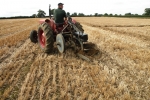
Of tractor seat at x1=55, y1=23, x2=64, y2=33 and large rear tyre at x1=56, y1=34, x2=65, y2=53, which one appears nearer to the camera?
large rear tyre at x1=56, y1=34, x2=65, y2=53

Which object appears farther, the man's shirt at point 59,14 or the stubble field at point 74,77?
the man's shirt at point 59,14

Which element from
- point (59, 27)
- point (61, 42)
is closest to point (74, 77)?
point (61, 42)

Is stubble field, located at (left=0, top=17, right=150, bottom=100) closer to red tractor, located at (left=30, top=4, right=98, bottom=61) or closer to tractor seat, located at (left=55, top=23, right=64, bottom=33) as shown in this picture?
red tractor, located at (left=30, top=4, right=98, bottom=61)

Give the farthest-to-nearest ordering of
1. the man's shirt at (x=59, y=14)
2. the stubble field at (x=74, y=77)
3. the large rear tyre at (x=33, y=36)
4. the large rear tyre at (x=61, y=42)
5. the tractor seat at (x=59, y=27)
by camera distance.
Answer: the large rear tyre at (x=33, y=36) → the tractor seat at (x=59, y=27) → the man's shirt at (x=59, y=14) → the large rear tyre at (x=61, y=42) → the stubble field at (x=74, y=77)

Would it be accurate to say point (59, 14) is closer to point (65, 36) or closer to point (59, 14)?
point (59, 14)

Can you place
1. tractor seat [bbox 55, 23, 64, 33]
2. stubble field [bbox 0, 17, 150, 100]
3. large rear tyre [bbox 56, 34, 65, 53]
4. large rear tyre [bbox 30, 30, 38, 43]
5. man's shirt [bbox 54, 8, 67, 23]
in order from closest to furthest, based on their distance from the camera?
stubble field [bbox 0, 17, 150, 100]
large rear tyre [bbox 56, 34, 65, 53]
man's shirt [bbox 54, 8, 67, 23]
tractor seat [bbox 55, 23, 64, 33]
large rear tyre [bbox 30, 30, 38, 43]

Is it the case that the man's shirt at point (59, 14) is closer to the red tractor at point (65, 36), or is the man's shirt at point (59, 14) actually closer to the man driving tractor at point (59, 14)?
the man driving tractor at point (59, 14)

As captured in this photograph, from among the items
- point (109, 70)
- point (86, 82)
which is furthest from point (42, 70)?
point (109, 70)

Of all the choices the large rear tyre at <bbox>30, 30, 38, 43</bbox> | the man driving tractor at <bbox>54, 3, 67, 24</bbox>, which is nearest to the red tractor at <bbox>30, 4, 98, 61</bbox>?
the man driving tractor at <bbox>54, 3, 67, 24</bbox>

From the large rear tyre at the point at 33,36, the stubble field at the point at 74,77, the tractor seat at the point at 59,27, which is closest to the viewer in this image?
the stubble field at the point at 74,77

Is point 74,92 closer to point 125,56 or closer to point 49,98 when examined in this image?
point 49,98

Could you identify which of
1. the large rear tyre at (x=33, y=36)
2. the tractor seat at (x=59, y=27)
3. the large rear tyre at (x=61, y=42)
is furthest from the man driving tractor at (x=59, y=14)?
the large rear tyre at (x=33, y=36)

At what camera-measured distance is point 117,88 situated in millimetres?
4512

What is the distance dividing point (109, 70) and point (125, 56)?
1.75 meters
